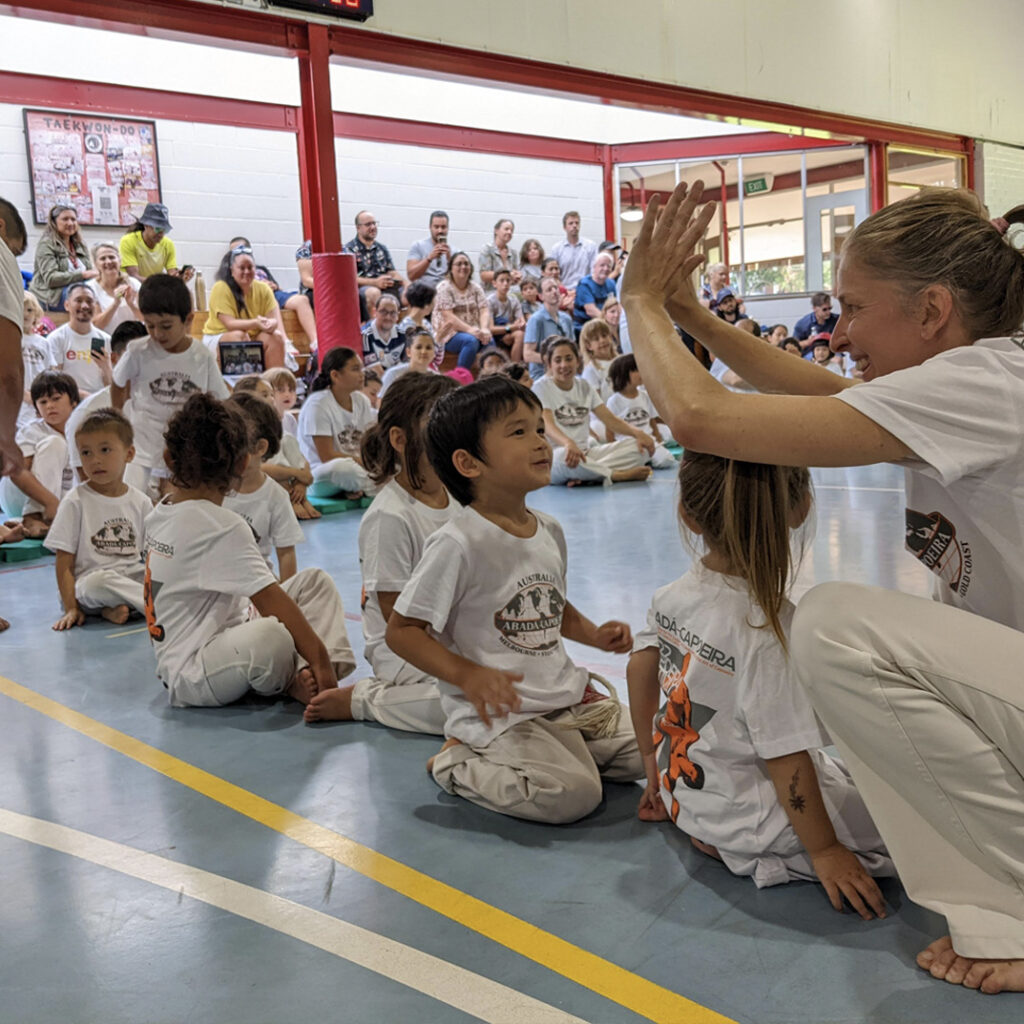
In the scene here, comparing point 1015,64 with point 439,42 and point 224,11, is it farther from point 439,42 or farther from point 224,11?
point 224,11

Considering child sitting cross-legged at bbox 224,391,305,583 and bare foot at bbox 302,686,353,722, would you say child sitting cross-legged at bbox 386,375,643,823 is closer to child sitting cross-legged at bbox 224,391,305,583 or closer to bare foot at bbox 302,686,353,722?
bare foot at bbox 302,686,353,722

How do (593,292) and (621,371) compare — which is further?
(593,292)

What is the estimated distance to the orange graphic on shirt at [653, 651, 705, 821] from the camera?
184 cm

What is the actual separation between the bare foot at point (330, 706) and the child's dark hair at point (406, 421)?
0.57 m

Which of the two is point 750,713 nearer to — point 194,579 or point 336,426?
A: point 194,579

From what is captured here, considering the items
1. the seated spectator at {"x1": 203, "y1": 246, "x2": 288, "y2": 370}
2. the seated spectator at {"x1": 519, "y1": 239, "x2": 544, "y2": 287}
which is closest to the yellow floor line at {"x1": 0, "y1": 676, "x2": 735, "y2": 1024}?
the seated spectator at {"x1": 203, "y1": 246, "x2": 288, "y2": 370}

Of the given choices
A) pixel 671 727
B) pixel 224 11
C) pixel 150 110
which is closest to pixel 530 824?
pixel 671 727

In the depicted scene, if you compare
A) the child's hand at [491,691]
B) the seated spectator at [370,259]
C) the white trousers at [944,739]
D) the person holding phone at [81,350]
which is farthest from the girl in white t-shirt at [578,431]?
the white trousers at [944,739]

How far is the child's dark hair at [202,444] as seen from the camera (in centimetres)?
286

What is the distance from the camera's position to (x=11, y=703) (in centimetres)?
304

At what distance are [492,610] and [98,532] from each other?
2487mm

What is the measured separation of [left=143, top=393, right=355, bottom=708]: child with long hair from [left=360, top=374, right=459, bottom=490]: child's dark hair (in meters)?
0.40

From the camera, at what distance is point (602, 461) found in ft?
25.5

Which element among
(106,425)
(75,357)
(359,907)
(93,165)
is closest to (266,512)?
(106,425)
